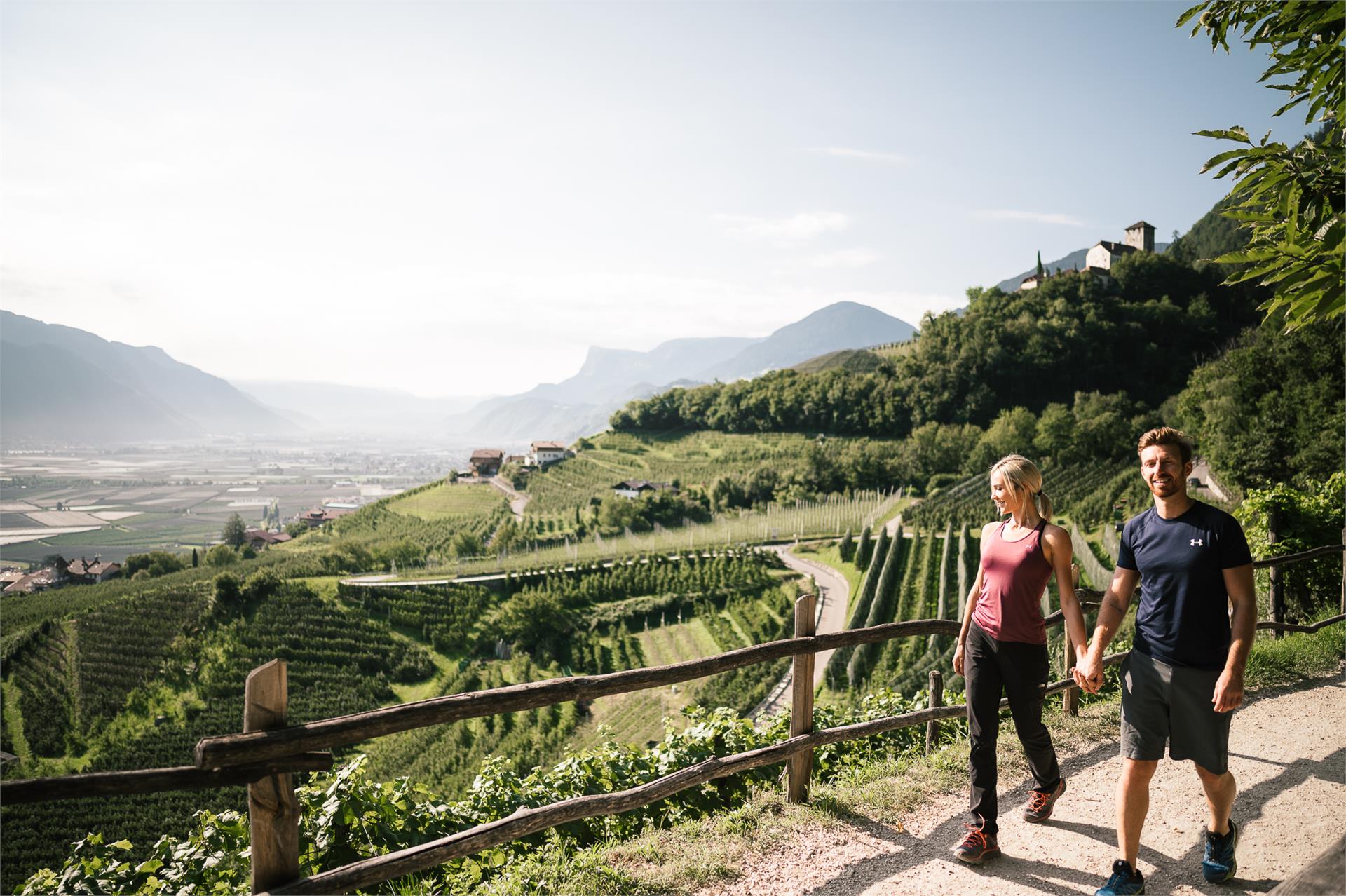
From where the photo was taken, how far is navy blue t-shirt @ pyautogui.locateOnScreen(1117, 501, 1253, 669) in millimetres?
2688

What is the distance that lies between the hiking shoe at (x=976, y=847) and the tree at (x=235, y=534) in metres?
73.0

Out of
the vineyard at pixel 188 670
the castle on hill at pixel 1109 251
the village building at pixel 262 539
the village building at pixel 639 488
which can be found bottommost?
the vineyard at pixel 188 670

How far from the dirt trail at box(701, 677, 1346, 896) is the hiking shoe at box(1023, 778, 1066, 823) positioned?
0.06m

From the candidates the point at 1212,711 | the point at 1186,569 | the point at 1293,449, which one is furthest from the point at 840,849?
the point at 1293,449

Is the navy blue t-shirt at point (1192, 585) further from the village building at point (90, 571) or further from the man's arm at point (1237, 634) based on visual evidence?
the village building at point (90, 571)

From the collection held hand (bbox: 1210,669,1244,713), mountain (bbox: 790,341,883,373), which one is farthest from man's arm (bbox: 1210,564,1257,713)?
mountain (bbox: 790,341,883,373)

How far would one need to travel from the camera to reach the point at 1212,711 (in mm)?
2734

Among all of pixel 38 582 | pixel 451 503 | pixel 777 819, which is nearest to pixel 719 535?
pixel 451 503

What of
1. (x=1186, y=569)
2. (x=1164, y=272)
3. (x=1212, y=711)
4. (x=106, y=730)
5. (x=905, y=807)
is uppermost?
(x=1164, y=272)

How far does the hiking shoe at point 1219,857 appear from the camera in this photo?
298 cm

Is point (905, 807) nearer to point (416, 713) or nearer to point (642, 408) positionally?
point (416, 713)

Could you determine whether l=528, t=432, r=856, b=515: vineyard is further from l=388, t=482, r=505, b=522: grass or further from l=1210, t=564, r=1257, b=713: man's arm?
l=1210, t=564, r=1257, b=713: man's arm

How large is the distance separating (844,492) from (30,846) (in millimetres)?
51543

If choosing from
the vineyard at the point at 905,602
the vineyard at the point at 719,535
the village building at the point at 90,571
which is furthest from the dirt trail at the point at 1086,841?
the village building at the point at 90,571
